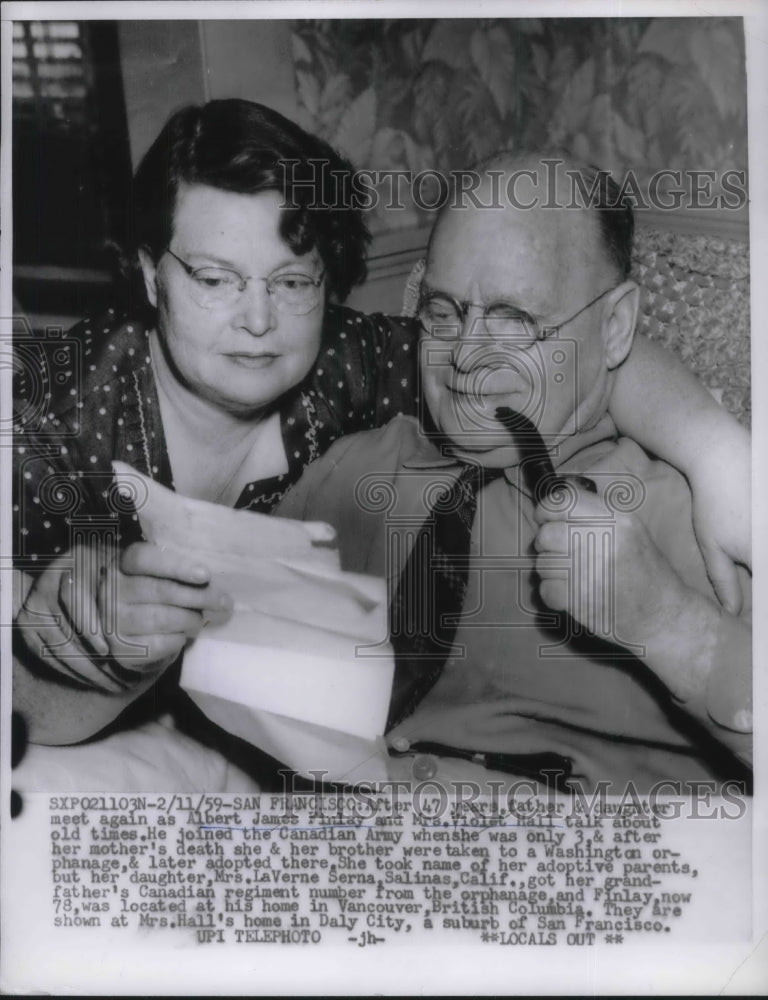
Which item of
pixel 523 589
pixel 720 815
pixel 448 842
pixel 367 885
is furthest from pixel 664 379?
pixel 367 885

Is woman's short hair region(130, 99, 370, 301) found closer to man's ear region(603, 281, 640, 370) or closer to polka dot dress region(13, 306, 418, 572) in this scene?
polka dot dress region(13, 306, 418, 572)

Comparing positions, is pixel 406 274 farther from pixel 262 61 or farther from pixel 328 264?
pixel 262 61

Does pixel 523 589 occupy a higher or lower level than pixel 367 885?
higher

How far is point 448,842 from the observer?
1.90 m

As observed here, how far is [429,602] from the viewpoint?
191cm

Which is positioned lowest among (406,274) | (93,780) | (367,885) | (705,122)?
(367,885)

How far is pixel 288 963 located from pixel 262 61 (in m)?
1.57

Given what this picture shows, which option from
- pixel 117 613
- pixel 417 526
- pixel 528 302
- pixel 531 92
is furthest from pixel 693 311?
pixel 117 613

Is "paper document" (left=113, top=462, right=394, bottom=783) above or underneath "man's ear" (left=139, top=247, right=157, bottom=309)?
underneath

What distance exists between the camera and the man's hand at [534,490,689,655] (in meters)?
1.87

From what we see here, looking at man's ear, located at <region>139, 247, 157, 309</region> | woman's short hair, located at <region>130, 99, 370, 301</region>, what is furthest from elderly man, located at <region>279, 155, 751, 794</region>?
man's ear, located at <region>139, 247, 157, 309</region>
